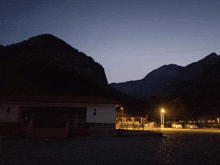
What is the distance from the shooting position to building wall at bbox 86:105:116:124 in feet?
74.0

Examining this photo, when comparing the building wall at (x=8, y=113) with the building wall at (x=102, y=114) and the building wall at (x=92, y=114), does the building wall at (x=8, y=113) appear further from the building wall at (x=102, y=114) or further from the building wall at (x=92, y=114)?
the building wall at (x=102, y=114)

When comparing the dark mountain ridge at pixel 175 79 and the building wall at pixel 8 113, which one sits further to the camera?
the dark mountain ridge at pixel 175 79

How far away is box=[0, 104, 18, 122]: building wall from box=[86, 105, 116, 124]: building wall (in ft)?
26.5

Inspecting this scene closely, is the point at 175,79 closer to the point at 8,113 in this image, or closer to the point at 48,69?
the point at 48,69

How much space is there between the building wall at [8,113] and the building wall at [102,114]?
26.5 ft

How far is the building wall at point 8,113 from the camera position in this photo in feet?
72.3

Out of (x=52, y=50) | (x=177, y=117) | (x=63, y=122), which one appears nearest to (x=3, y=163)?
(x=63, y=122)

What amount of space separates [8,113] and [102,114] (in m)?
10.5

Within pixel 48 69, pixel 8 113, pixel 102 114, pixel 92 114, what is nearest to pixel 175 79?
pixel 48 69

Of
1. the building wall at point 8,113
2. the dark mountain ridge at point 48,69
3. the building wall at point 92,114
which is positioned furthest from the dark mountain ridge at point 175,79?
the building wall at point 8,113

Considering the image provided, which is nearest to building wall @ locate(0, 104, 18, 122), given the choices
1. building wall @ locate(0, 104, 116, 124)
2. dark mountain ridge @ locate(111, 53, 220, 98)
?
building wall @ locate(0, 104, 116, 124)

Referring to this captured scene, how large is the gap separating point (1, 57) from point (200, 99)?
78.4 metres

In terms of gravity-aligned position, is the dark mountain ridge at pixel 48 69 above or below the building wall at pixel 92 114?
above

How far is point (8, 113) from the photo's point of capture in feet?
73.0
